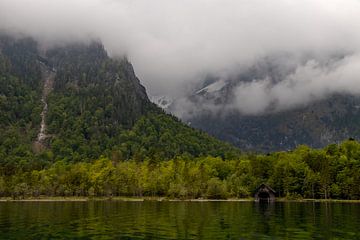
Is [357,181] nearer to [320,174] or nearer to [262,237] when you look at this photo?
[320,174]

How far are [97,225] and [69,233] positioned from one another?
44.8 ft

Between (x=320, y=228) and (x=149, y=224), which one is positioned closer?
(x=320, y=228)

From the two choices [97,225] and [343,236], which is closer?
[343,236]

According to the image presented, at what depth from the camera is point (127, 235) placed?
65.5 meters

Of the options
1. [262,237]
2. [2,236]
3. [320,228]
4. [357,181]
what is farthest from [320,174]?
[2,236]

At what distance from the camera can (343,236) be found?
6462 cm

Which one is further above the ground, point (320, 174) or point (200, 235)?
point (320, 174)

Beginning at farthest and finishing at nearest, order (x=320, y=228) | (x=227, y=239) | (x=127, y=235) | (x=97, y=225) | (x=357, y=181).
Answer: (x=357, y=181), (x=97, y=225), (x=320, y=228), (x=127, y=235), (x=227, y=239)

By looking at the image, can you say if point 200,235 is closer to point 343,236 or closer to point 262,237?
point 262,237

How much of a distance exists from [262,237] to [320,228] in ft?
54.0

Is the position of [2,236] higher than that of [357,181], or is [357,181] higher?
[357,181]

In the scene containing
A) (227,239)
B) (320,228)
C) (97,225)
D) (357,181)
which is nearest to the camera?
(227,239)

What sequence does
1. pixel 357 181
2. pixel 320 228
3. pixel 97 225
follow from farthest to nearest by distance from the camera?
pixel 357 181
pixel 97 225
pixel 320 228

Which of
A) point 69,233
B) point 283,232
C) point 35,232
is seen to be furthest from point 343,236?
point 35,232
